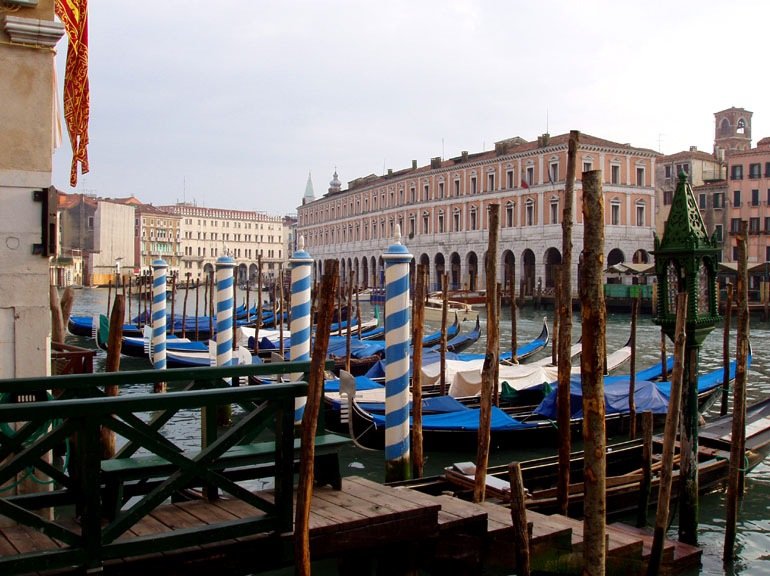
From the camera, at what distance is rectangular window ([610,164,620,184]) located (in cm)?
2719

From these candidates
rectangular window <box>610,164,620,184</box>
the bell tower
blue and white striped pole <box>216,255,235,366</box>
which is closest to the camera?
blue and white striped pole <box>216,255,235,366</box>

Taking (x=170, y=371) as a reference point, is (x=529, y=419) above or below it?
below

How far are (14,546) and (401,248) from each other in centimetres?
276

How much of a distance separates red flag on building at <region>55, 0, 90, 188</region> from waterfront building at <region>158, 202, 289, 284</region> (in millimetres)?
55803

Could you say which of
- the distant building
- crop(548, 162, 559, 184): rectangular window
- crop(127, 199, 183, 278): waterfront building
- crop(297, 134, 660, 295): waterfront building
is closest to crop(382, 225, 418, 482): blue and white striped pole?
crop(297, 134, 660, 295): waterfront building

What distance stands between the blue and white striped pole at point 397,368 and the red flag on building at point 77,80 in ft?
5.71

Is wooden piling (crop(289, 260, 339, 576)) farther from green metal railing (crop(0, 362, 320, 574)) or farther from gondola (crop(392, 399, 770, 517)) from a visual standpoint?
gondola (crop(392, 399, 770, 517))

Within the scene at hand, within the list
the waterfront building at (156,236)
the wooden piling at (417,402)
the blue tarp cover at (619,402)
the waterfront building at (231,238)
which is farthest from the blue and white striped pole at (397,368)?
the waterfront building at (231,238)

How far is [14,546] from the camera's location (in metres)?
2.28

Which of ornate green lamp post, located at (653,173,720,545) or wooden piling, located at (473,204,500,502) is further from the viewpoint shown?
ornate green lamp post, located at (653,173,720,545)

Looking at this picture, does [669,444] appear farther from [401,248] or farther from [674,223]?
[401,248]

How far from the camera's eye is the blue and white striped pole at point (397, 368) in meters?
4.34

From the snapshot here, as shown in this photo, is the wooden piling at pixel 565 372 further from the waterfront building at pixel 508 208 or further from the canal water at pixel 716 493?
the waterfront building at pixel 508 208

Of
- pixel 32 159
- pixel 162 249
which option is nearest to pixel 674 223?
pixel 32 159
